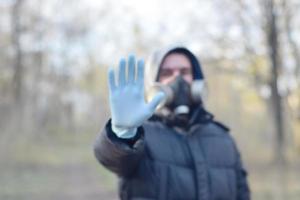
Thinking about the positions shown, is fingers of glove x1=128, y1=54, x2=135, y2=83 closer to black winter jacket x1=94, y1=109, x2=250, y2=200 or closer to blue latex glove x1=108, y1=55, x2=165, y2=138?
blue latex glove x1=108, y1=55, x2=165, y2=138

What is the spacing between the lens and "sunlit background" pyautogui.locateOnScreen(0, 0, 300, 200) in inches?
582

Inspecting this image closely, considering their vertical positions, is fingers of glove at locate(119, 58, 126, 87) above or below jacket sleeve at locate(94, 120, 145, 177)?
above

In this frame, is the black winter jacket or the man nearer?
the man

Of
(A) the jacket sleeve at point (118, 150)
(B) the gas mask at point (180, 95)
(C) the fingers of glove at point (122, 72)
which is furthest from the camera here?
(B) the gas mask at point (180, 95)

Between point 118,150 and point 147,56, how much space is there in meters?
13.3

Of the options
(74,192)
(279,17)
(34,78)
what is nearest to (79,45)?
(34,78)

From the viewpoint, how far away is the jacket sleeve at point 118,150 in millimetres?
2098

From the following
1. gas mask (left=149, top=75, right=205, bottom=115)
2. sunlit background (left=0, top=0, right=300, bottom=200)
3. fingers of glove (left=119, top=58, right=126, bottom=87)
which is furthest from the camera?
sunlit background (left=0, top=0, right=300, bottom=200)

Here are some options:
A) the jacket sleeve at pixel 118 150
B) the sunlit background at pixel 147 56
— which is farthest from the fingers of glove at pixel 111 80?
the sunlit background at pixel 147 56

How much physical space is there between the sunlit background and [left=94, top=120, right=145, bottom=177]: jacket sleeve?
367 inches

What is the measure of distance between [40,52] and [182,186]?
17292 millimetres

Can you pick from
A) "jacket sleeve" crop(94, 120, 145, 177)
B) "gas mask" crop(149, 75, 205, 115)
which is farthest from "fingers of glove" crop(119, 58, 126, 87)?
"gas mask" crop(149, 75, 205, 115)

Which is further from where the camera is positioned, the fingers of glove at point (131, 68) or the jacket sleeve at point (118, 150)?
the jacket sleeve at point (118, 150)

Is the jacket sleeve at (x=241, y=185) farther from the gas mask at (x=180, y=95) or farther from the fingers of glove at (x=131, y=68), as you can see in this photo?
the fingers of glove at (x=131, y=68)
